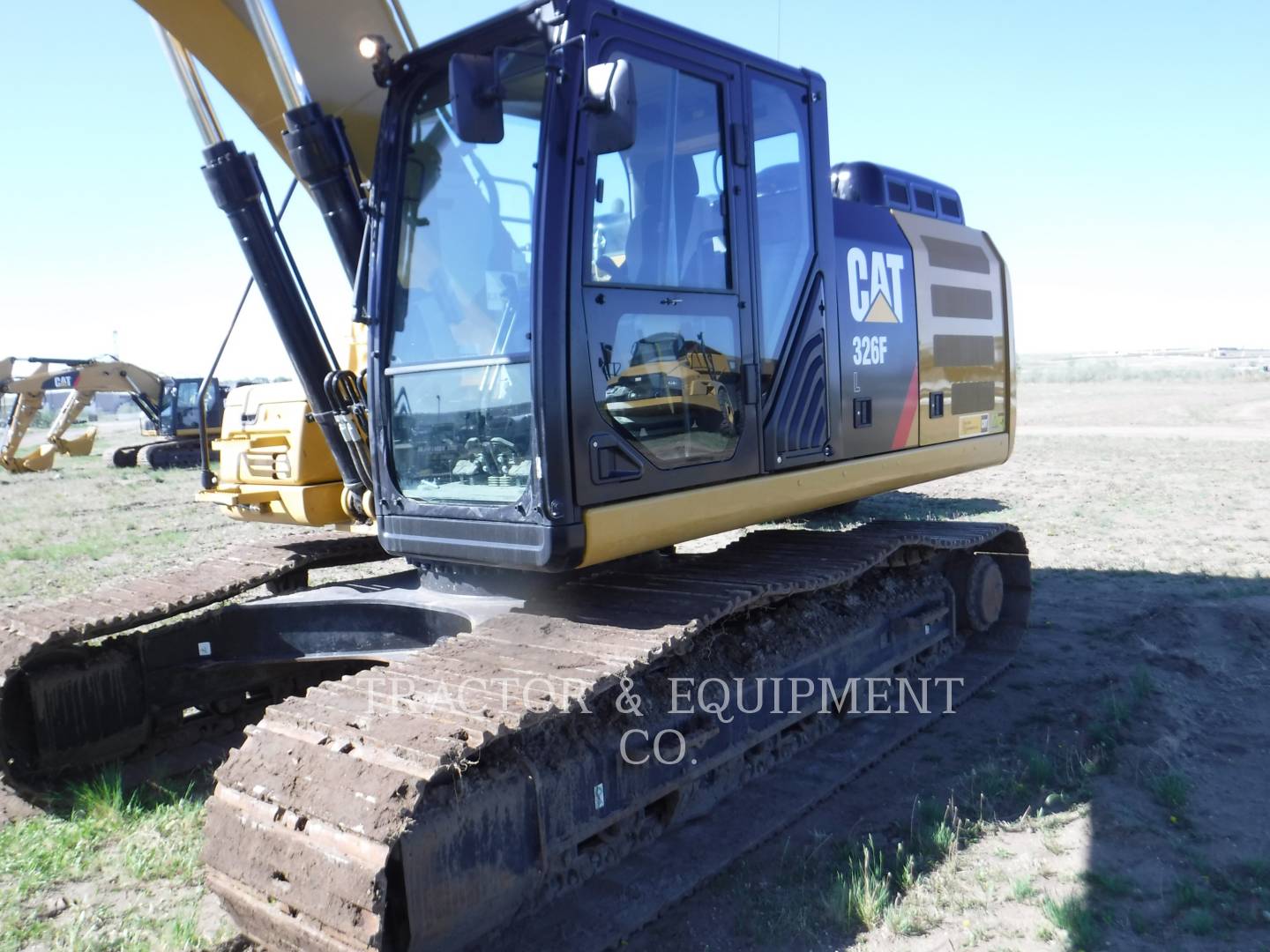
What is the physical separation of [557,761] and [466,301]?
1.65 m

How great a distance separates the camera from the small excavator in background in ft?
76.2

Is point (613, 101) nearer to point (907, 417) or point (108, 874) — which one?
point (907, 417)

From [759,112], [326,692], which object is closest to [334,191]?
[759,112]

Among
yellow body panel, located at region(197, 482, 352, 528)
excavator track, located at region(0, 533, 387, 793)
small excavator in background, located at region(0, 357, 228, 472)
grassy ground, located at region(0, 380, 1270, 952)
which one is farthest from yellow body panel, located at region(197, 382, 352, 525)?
small excavator in background, located at region(0, 357, 228, 472)

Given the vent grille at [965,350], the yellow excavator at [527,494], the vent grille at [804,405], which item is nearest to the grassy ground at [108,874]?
the yellow excavator at [527,494]

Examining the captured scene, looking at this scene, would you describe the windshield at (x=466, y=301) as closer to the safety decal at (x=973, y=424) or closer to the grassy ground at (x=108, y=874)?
the grassy ground at (x=108, y=874)

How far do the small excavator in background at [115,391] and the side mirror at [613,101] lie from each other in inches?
841

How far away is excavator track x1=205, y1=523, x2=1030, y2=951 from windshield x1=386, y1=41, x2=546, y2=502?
621 millimetres

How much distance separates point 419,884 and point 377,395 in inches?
74.3

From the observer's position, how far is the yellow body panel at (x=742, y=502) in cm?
339

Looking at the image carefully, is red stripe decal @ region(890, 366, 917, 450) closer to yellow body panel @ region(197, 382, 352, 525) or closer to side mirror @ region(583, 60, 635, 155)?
side mirror @ region(583, 60, 635, 155)

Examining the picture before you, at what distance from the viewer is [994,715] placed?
5.25 meters

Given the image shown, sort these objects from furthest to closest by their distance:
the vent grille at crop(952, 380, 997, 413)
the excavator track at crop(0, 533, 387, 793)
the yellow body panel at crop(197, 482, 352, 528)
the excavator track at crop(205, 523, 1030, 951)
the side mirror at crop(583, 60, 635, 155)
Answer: the vent grille at crop(952, 380, 997, 413)
the yellow body panel at crop(197, 482, 352, 528)
the excavator track at crop(0, 533, 387, 793)
the side mirror at crop(583, 60, 635, 155)
the excavator track at crop(205, 523, 1030, 951)

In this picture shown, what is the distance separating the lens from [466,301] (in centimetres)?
358
